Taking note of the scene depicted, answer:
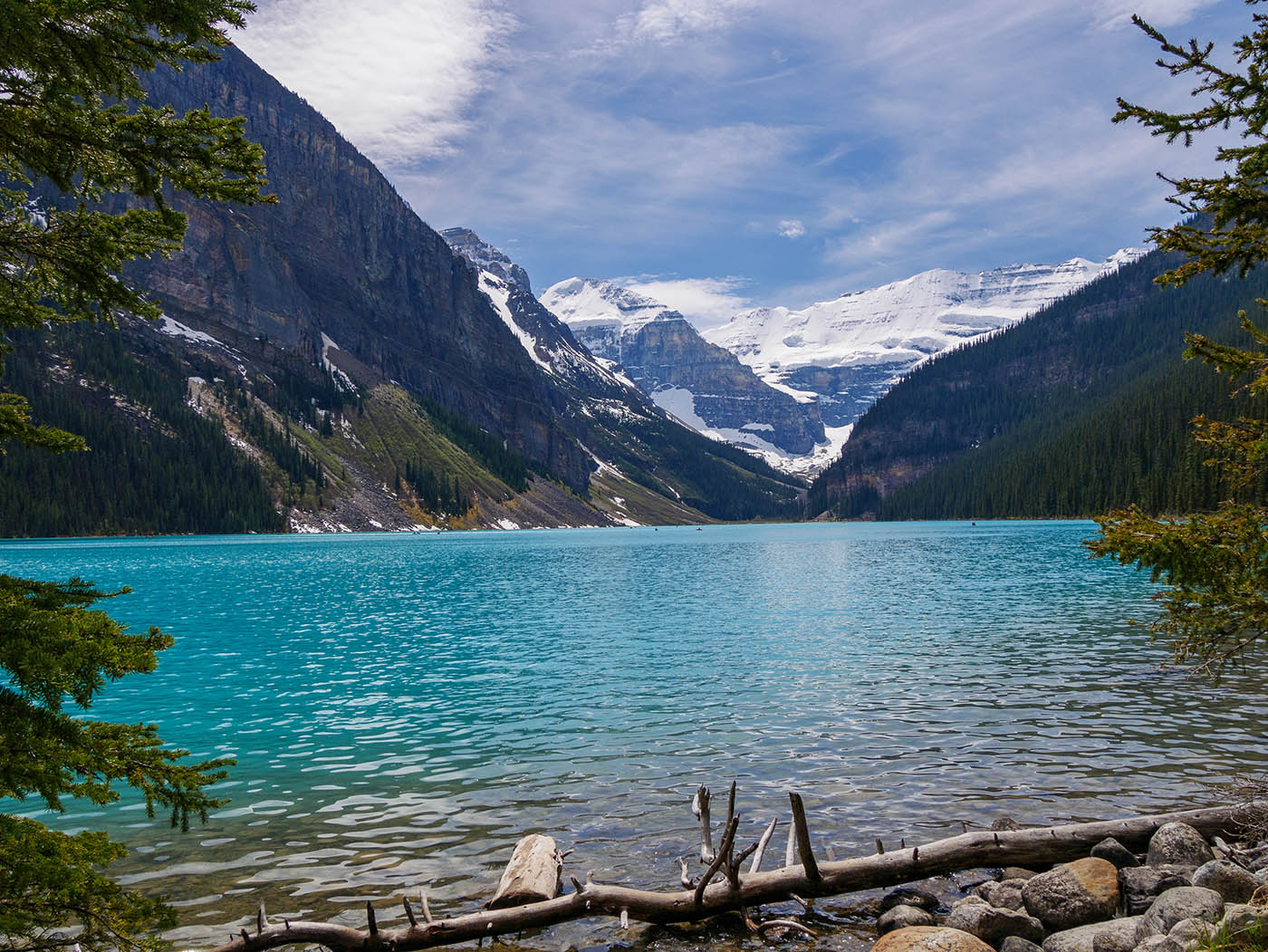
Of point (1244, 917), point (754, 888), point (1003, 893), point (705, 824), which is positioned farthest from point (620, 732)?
point (1244, 917)

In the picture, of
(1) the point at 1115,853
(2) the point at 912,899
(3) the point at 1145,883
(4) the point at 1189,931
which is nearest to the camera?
(4) the point at 1189,931

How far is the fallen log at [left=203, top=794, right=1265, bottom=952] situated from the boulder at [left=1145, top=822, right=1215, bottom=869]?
1.66 ft

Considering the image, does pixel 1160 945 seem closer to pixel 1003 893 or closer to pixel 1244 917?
A: pixel 1244 917

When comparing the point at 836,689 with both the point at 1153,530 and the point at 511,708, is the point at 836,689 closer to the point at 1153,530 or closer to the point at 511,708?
the point at 511,708

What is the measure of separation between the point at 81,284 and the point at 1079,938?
13.9m

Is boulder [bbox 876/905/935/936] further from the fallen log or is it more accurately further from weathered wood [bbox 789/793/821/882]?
weathered wood [bbox 789/793/821/882]

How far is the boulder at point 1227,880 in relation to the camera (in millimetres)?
10305

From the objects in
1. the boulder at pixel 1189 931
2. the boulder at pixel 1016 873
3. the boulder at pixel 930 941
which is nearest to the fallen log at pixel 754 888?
the boulder at pixel 1016 873

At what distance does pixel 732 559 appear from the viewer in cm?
10838

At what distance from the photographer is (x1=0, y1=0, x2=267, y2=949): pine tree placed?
6414 mm

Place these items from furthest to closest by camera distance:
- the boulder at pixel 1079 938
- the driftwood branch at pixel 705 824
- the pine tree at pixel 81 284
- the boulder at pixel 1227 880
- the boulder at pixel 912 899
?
the boulder at pixel 912 899 < the driftwood branch at pixel 705 824 < the boulder at pixel 1227 880 < the boulder at pixel 1079 938 < the pine tree at pixel 81 284

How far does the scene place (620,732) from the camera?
2291cm

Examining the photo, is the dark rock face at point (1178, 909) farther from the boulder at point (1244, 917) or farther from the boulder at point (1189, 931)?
the boulder at point (1244, 917)

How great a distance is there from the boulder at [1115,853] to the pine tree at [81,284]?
12.5 metres
